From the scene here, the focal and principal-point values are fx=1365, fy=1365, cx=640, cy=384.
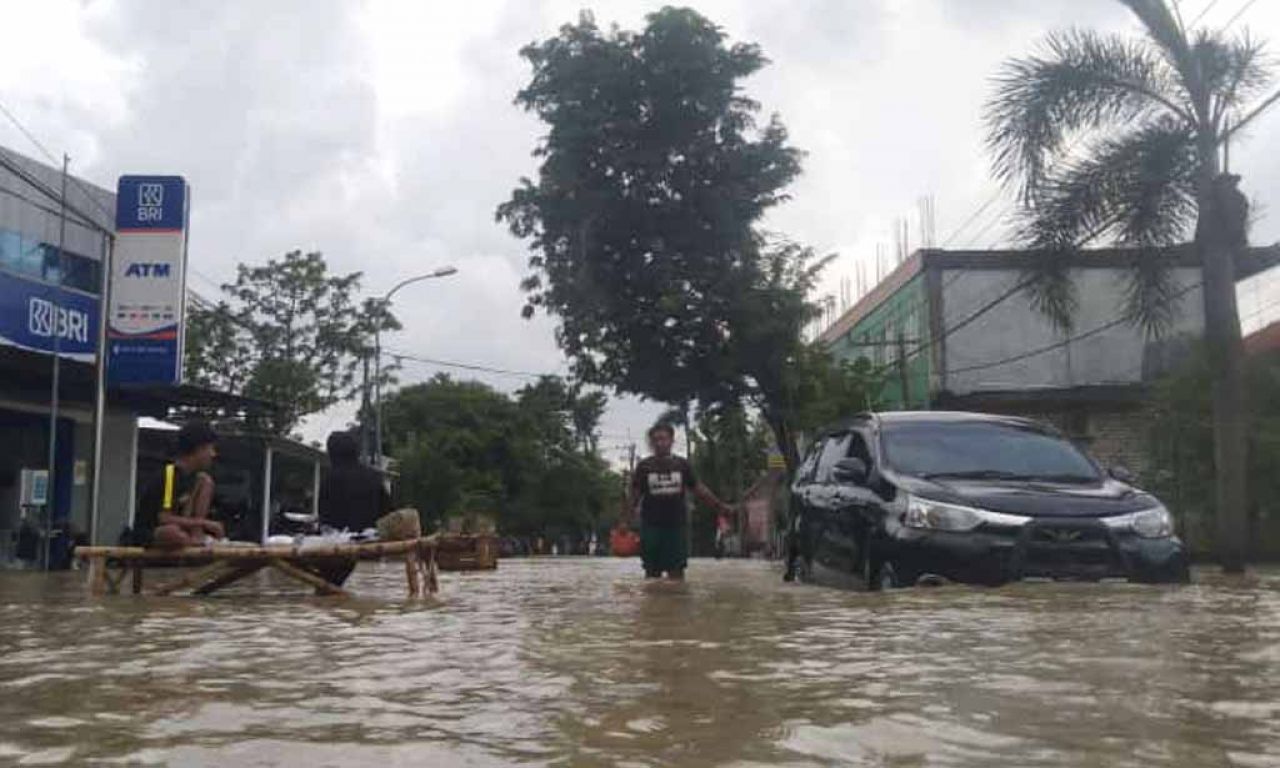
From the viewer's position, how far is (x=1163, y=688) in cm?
398

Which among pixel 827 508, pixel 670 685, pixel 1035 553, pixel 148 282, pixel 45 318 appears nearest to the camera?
pixel 670 685

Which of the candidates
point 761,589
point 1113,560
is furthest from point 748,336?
point 1113,560

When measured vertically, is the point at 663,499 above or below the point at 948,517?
above

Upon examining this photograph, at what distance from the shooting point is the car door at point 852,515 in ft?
27.6

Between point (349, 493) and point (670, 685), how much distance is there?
19.3 feet

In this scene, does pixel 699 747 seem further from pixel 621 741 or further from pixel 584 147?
pixel 584 147

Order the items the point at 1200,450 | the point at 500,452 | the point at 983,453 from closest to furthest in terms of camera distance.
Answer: the point at 983,453 < the point at 1200,450 < the point at 500,452

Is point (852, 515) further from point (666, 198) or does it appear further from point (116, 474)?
point (116, 474)

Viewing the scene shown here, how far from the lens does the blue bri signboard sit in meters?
20.2

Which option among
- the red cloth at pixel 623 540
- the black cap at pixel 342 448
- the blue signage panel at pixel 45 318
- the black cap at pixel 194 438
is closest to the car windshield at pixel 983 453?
the red cloth at pixel 623 540

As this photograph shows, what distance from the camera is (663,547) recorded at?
11031 millimetres

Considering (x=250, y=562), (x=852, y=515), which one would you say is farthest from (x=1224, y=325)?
(x=250, y=562)

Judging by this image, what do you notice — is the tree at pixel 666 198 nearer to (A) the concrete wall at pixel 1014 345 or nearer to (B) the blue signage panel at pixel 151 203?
(B) the blue signage panel at pixel 151 203

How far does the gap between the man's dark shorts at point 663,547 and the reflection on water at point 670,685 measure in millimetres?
3733
